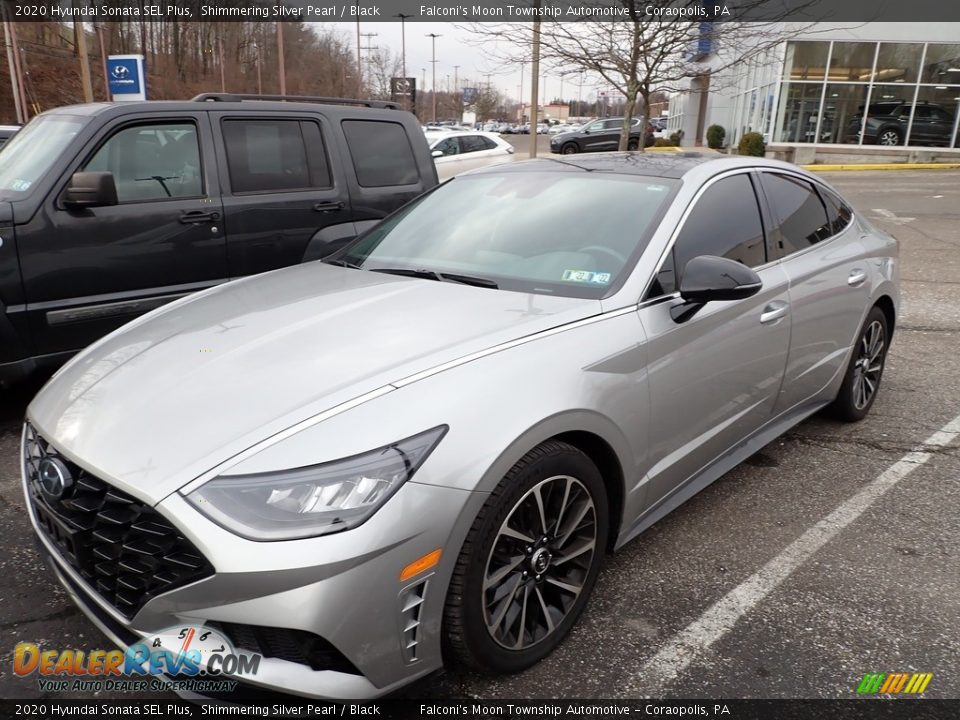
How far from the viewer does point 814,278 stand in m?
3.66

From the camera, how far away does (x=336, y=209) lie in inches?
219

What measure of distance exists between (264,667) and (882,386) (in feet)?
15.6

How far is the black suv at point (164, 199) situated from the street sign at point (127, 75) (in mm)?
9726

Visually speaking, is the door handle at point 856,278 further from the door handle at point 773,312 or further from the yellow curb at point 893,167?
the yellow curb at point 893,167

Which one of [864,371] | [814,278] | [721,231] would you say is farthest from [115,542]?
[864,371]

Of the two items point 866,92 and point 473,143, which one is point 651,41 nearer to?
point 473,143

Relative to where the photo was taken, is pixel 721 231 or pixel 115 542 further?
pixel 721 231

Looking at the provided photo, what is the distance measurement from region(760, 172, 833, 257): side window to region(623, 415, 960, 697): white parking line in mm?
1249

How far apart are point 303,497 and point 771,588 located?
1.93 m

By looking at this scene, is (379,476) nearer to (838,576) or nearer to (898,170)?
(838,576)

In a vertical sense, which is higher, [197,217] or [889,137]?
[889,137]

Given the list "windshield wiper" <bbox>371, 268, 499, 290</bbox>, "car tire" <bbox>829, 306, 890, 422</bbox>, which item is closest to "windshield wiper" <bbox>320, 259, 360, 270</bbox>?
"windshield wiper" <bbox>371, 268, 499, 290</bbox>

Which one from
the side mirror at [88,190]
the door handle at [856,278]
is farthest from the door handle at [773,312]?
the side mirror at [88,190]

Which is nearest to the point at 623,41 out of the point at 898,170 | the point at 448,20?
the point at 448,20
